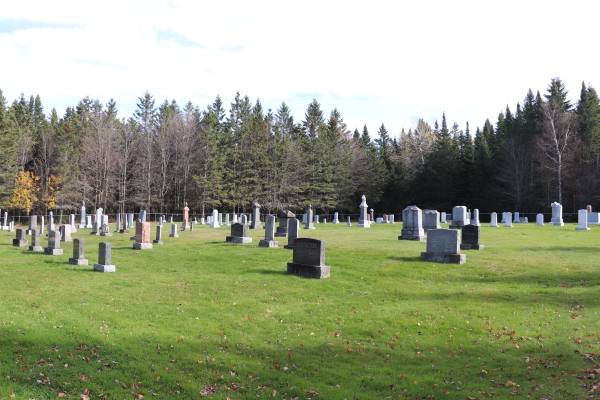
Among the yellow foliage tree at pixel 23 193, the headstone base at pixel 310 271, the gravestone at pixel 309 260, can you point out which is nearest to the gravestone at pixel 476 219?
the gravestone at pixel 309 260

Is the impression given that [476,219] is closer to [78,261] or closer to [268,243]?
[268,243]

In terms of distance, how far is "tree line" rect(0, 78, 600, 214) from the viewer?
50.4 m

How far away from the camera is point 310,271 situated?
1379 centimetres

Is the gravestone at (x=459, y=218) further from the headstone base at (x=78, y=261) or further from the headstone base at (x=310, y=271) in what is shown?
the headstone base at (x=78, y=261)

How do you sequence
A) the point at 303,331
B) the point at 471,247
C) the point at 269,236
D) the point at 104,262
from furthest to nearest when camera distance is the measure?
the point at 269,236, the point at 471,247, the point at 104,262, the point at 303,331

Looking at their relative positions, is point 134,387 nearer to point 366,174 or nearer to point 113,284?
point 113,284

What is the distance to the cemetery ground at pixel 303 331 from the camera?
6.55 m

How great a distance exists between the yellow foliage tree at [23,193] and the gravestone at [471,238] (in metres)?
48.0

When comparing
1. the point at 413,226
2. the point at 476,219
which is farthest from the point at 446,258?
the point at 476,219

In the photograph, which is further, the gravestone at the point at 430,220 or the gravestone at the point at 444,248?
the gravestone at the point at 430,220

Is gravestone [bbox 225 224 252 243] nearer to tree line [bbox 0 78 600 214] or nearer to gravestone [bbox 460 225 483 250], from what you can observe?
gravestone [bbox 460 225 483 250]

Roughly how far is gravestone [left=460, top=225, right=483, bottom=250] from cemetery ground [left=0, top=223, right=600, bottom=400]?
2.82 meters

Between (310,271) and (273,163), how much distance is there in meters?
45.7

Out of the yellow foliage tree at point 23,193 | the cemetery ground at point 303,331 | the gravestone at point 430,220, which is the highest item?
the yellow foliage tree at point 23,193
